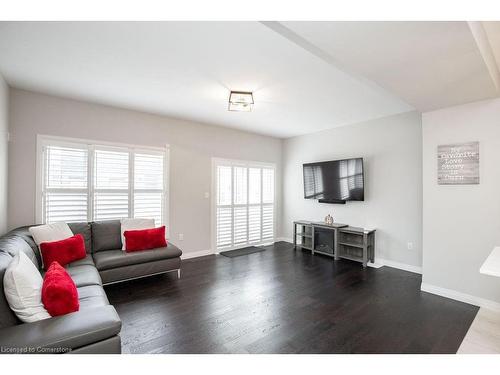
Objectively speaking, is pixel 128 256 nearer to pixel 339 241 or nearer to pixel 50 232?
pixel 50 232

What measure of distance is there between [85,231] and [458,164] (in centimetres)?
495

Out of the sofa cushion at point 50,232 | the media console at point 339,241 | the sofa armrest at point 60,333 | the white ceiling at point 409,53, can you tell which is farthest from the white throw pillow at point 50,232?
the media console at point 339,241

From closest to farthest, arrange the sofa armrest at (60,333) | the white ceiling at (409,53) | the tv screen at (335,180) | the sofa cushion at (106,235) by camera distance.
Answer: the sofa armrest at (60,333) → the white ceiling at (409,53) → the sofa cushion at (106,235) → the tv screen at (335,180)

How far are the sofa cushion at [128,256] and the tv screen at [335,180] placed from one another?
3.16 metres

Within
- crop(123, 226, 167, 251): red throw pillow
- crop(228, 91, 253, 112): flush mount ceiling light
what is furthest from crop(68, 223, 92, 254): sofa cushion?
crop(228, 91, 253, 112): flush mount ceiling light

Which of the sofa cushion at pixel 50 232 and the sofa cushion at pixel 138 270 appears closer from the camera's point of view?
the sofa cushion at pixel 50 232

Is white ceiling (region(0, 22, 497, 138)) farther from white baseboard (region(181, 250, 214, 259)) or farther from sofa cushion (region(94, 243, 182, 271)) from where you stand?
white baseboard (region(181, 250, 214, 259))

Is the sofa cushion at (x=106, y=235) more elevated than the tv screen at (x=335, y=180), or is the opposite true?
the tv screen at (x=335, y=180)

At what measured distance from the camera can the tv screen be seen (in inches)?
176

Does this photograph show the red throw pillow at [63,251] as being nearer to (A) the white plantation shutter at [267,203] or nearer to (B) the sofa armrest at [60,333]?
(B) the sofa armrest at [60,333]

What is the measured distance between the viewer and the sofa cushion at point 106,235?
342 centimetres

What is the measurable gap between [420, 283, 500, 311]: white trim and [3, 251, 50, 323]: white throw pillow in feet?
13.2

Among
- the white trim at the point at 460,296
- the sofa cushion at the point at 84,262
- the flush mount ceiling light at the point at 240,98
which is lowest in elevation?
the white trim at the point at 460,296
